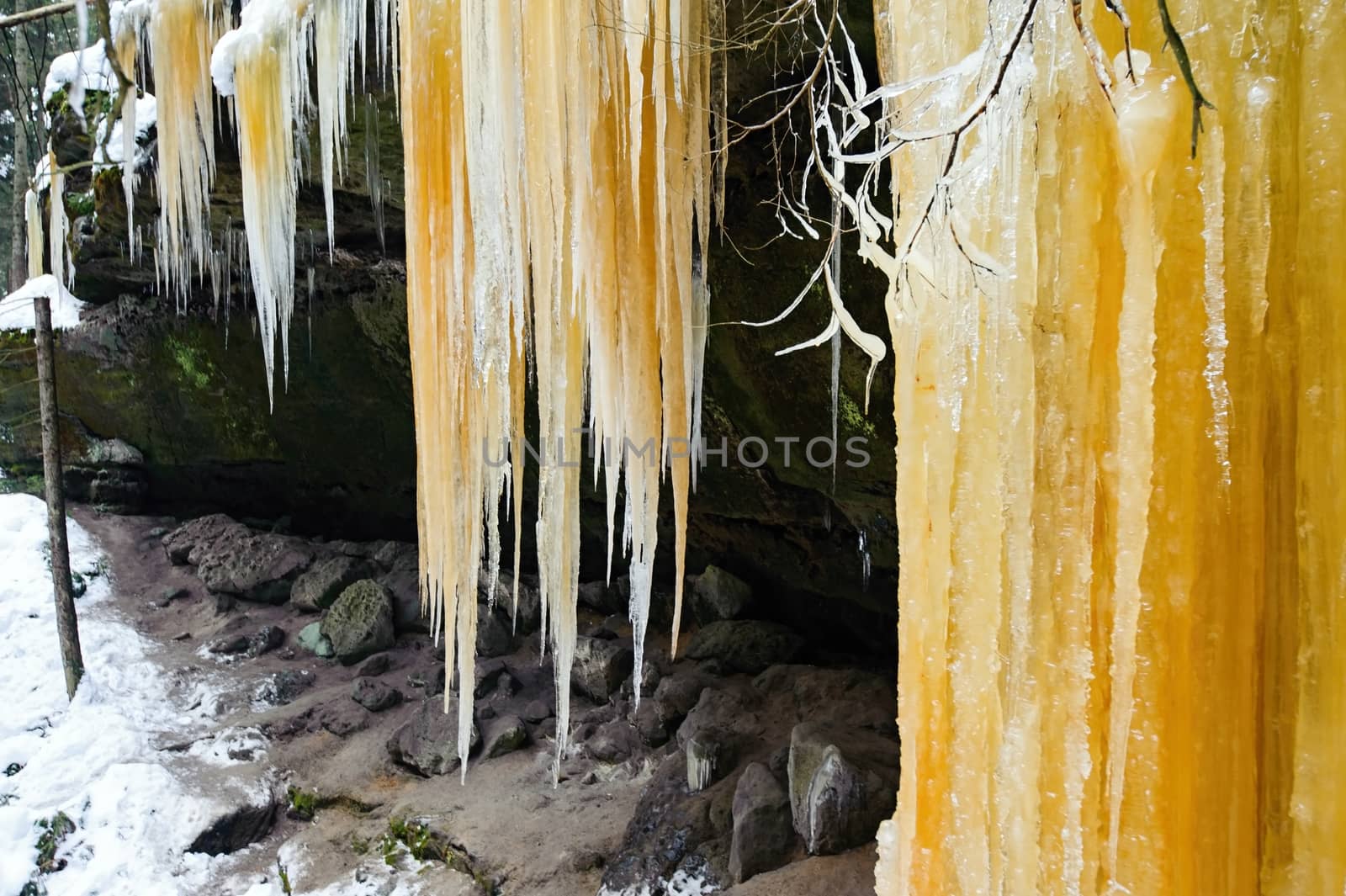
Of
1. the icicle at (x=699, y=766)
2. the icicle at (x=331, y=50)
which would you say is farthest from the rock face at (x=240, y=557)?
the icicle at (x=331, y=50)

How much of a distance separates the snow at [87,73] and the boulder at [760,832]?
581 cm

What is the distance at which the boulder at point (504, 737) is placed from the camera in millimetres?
5297

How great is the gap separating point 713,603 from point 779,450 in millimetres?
1770

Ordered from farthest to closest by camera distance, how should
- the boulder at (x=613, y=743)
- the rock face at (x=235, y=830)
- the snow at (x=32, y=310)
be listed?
the snow at (x=32, y=310) < the boulder at (x=613, y=743) < the rock face at (x=235, y=830)

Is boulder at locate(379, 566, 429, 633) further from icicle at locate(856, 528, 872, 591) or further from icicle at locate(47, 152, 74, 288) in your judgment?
icicle at locate(856, 528, 872, 591)

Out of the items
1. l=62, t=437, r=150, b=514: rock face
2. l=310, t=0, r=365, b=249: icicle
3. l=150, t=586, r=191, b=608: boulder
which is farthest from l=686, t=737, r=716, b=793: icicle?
l=62, t=437, r=150, b=514: rock face

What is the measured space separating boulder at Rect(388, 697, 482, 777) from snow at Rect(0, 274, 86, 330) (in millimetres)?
5265

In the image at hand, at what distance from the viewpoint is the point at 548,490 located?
86.0 inches

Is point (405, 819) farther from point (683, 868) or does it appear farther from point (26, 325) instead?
point (26, 325)

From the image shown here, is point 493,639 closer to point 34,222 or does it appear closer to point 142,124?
point 142,124

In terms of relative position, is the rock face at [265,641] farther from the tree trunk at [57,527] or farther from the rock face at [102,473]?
the rock face at [102,473]

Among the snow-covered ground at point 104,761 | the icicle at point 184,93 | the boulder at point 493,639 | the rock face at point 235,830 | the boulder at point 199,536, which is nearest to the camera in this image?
the icicle at point 184,93

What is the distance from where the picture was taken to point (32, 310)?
25.2 feet

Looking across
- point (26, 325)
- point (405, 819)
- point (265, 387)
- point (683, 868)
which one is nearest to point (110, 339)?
point (26, 325)
